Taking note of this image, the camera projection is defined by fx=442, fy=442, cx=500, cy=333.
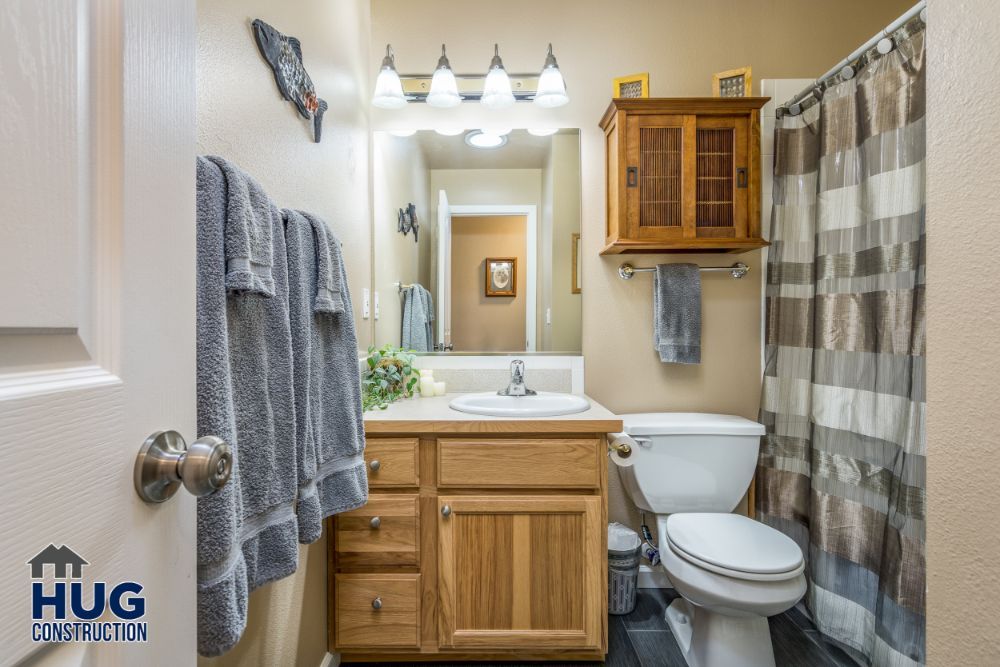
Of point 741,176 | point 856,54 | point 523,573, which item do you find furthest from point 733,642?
point 856,54

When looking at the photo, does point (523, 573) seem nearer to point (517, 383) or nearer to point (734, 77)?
point (517, 383)

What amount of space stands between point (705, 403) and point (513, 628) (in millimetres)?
1200

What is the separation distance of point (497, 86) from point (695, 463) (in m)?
1.68

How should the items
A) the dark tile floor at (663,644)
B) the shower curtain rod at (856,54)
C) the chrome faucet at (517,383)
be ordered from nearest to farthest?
the shower curtain rod at (856,54), the dark tile floor at (663,644), the chrome faucet at (517,383)

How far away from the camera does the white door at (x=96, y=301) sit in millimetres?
290

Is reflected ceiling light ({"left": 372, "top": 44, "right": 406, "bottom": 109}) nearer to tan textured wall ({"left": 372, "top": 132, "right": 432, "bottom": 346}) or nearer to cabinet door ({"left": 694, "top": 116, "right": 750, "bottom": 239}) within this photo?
tan textured wall ({"left": 372, "top": 132, "right": 432, "bottom": 346})

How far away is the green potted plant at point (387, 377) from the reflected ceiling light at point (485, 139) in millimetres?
971

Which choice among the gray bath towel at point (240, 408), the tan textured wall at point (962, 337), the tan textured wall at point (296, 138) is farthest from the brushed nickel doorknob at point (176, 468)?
the tan textured wall at point (962, 337)

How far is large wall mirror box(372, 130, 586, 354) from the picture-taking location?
195cm

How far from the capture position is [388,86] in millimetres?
1797

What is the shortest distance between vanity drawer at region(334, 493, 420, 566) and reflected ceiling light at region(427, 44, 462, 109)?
5.00 ft

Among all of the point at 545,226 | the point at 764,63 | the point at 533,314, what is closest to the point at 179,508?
the point at 533,314

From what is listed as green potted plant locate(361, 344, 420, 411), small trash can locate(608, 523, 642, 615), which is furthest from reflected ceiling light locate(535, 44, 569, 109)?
small trash can locate(608, 523, 642, 615)

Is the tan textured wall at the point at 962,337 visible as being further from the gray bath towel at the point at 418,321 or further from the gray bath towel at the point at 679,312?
the gray bath towel at the point at 418,321
